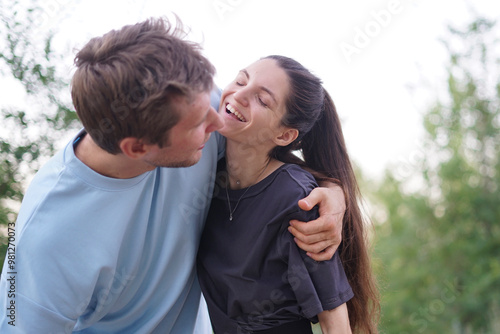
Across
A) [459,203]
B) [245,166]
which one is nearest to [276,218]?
[245,166]

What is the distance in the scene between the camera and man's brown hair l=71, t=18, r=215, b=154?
156 centimetres

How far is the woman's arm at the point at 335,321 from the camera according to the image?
1.83 meters

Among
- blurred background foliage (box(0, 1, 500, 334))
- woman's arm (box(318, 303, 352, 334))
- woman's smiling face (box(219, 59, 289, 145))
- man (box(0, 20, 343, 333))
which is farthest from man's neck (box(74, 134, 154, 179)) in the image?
blurred background foliage (box(0, 1, 500, 334))

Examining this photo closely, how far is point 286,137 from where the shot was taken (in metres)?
2.16

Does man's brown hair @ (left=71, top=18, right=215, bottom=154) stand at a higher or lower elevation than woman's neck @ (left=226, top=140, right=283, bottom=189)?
higher

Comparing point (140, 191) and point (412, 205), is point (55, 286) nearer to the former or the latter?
point (140, 191)

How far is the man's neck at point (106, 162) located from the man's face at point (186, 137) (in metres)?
0.07

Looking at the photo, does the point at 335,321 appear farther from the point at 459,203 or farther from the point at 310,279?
the point at 459,203

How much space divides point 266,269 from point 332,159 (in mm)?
600

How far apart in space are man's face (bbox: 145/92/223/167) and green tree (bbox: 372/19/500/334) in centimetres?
676

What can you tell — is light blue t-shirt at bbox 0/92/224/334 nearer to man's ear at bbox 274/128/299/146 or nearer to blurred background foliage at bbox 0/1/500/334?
man's ear at bbox 274/128/299/146

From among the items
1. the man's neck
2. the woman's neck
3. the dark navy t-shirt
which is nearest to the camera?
the man's neck

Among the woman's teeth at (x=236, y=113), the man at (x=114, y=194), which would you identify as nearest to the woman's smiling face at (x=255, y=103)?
the woman's teeth at (x=236, y=113)

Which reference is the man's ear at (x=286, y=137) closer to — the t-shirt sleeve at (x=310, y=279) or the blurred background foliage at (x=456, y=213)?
the t-shirt sleeve at (x=310, y=279)
